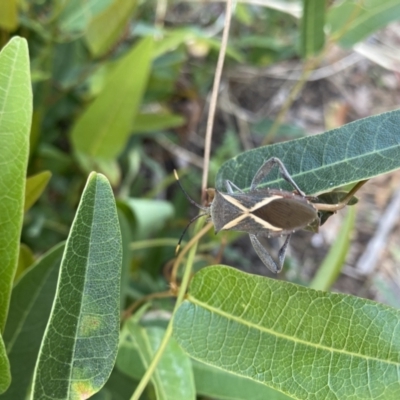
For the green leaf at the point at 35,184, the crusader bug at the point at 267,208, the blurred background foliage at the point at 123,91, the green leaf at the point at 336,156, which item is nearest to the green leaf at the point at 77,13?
the blurred background foliage at the point at 123,91

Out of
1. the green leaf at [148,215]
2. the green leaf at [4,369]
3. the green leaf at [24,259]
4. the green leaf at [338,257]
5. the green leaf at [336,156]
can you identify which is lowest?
the green leaf at [148,215]

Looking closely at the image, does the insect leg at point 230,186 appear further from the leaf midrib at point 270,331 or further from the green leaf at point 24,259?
the green leaf at point 24,259

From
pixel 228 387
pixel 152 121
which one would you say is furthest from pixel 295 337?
pixel 152 121

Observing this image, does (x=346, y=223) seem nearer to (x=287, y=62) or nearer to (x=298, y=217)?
(x=298, y=217)

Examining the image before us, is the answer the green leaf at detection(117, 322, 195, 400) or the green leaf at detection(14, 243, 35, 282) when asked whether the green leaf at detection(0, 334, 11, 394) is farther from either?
the green leaf at detection(14, 243, 35, 282)

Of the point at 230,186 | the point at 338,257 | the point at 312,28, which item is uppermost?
the point at 312,28

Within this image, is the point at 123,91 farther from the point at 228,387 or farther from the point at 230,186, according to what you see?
the point at 228,387
